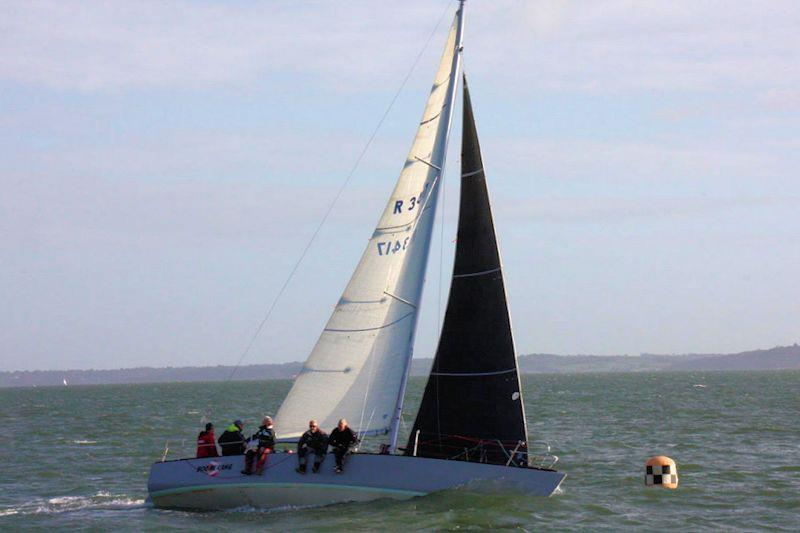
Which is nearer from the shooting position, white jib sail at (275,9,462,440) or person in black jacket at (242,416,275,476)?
person in black jacket at (242,416,275,476)

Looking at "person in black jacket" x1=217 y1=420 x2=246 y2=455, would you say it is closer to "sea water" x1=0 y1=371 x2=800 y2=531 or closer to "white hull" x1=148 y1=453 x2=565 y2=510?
"white hull" x1=148 y1=453 x2=565 y2=510

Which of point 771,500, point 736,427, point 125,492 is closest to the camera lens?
point 771,500

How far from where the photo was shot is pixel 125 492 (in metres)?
25.5

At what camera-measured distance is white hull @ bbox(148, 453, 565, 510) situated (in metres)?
19.6

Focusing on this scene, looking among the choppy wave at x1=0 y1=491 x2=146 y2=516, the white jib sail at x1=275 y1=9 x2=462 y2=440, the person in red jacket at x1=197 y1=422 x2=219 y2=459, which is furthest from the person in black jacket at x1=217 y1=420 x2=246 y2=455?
the choppy wave at x1=0 y1=491 x2=146 y2=516

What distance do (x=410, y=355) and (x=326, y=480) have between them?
8.73 ft

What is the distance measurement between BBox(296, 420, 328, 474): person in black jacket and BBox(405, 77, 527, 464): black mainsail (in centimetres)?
167

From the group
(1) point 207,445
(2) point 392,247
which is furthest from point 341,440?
(2) point 392,247

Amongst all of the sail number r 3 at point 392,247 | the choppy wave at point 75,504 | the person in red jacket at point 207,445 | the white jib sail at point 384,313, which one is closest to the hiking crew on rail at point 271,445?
the person in red jacket at point 207,445

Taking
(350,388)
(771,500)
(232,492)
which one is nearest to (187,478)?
(232,492)

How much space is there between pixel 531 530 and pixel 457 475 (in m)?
1.54

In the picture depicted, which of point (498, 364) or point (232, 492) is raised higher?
point (498, 364)

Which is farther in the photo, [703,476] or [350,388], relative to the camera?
[703,476]

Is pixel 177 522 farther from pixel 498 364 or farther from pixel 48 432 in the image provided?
pixel 48 432
